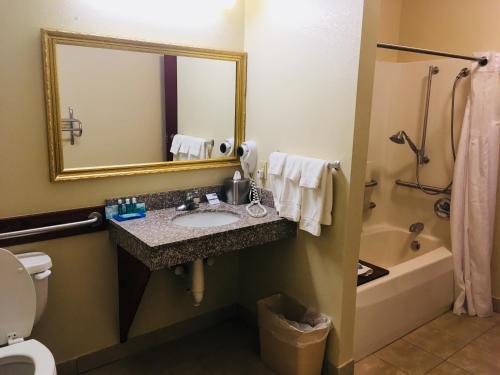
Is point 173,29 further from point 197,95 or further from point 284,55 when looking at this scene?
point 284,55

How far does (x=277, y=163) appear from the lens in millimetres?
2170

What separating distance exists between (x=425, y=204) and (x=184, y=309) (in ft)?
6.51

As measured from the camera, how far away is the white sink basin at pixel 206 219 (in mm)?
2179

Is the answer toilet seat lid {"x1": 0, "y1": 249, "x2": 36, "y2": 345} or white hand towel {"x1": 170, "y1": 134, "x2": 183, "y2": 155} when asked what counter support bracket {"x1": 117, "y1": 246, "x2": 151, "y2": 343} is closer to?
toilet seat lid {"x1": 0, "y1": 249, "x2": 36, "y2": 345}

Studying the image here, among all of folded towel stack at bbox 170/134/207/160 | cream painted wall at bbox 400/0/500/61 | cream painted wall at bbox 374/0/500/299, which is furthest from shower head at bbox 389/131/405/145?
folded towel stack at bbox 170/134/207/160

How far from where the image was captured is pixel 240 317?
2.74 meters

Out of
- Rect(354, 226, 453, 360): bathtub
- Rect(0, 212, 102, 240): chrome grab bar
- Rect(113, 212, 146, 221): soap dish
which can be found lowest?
Rect(354, 226, 453, 360): bathtub

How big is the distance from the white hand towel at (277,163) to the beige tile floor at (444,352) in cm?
117

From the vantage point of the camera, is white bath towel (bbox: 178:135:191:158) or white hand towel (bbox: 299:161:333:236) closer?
white hand towel (bbox: 299:161:333:236)

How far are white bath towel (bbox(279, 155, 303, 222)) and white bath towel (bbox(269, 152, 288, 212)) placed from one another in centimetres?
3

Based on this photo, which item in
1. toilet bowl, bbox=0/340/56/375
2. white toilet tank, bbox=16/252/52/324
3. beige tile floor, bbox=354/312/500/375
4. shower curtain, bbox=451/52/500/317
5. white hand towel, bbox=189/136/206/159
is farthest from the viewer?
shower curtain, bbox=451/52/500/317

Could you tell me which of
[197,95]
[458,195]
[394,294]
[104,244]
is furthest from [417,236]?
[104,244]

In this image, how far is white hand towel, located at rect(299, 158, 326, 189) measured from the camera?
1.95 meters

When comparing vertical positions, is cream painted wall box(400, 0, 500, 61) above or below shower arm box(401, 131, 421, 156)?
above
